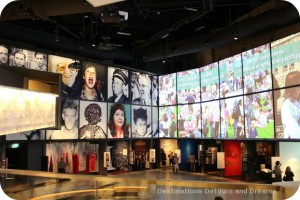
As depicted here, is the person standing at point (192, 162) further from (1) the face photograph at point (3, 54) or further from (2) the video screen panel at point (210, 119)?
(1) the face photograph at point (3, 54)

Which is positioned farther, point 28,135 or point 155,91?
point 155,91

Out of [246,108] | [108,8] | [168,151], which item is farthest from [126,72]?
[108,8]

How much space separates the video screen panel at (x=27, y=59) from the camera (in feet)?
41.9

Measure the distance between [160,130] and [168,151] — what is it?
1565 mm

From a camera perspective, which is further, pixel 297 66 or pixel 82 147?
pixel 82 147

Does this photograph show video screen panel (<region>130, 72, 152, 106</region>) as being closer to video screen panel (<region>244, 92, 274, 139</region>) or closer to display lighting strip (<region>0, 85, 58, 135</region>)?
video screen panel (<region>244, 92, 274, 139</region>)

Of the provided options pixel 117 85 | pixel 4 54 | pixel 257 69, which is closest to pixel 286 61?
pixel 257 69

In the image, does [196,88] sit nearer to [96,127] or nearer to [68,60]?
[96,127]

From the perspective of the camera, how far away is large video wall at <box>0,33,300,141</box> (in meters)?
12.2

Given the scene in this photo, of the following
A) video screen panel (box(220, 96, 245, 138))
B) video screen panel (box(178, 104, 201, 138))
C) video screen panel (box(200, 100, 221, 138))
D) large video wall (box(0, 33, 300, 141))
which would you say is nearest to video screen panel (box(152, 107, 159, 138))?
large video wall (box(0, 33, 300, 141))

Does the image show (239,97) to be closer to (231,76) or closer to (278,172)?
(231,76)

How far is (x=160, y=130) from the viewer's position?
2027 centimetres

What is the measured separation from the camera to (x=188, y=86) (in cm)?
1842

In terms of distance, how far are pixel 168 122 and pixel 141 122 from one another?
5.55 feet
